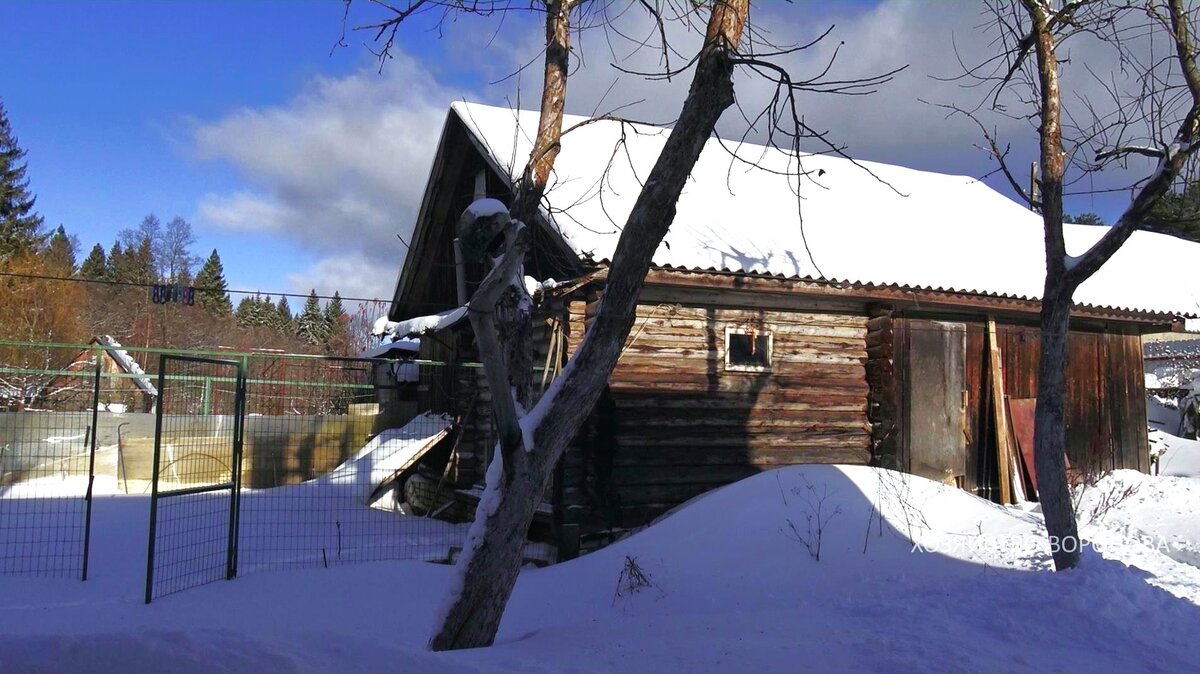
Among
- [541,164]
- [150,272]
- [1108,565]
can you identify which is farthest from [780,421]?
[150,272]

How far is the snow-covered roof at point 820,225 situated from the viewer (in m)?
9.84

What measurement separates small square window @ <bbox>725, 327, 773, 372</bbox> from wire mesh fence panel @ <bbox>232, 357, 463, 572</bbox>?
151 inches

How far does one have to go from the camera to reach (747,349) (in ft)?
33.2

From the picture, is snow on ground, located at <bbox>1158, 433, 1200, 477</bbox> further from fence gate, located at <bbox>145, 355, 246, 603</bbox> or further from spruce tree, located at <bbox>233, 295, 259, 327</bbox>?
spruce tree, located at <bbox>233, 295, 259, 327</bbox>

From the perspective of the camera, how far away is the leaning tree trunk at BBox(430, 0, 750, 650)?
15.9 ft

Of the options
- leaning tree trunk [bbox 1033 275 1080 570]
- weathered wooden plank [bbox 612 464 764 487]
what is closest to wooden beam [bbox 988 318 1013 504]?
weathered wooden plank [bbox 612 464 764 487]

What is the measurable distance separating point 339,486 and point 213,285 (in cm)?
6155

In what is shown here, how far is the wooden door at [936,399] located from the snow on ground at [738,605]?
2.00 m

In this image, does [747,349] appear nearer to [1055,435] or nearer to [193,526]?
[1055,435]

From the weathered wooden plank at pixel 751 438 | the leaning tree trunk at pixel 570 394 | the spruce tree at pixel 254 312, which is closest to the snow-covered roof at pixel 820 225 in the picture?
the weathered wooden plank at pixel 751 438

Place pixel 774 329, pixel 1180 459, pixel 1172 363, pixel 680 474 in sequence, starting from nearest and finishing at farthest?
pixel 680 474 → pixel 774 329 → pixel 1180 459 → pixel 1172 363

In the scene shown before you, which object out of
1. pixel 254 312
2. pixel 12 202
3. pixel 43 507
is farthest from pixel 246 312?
pixel 43 507

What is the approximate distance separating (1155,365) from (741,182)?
90.3 ft

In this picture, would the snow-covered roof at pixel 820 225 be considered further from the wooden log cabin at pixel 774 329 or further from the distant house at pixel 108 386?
the distant house at pixel 108 386
